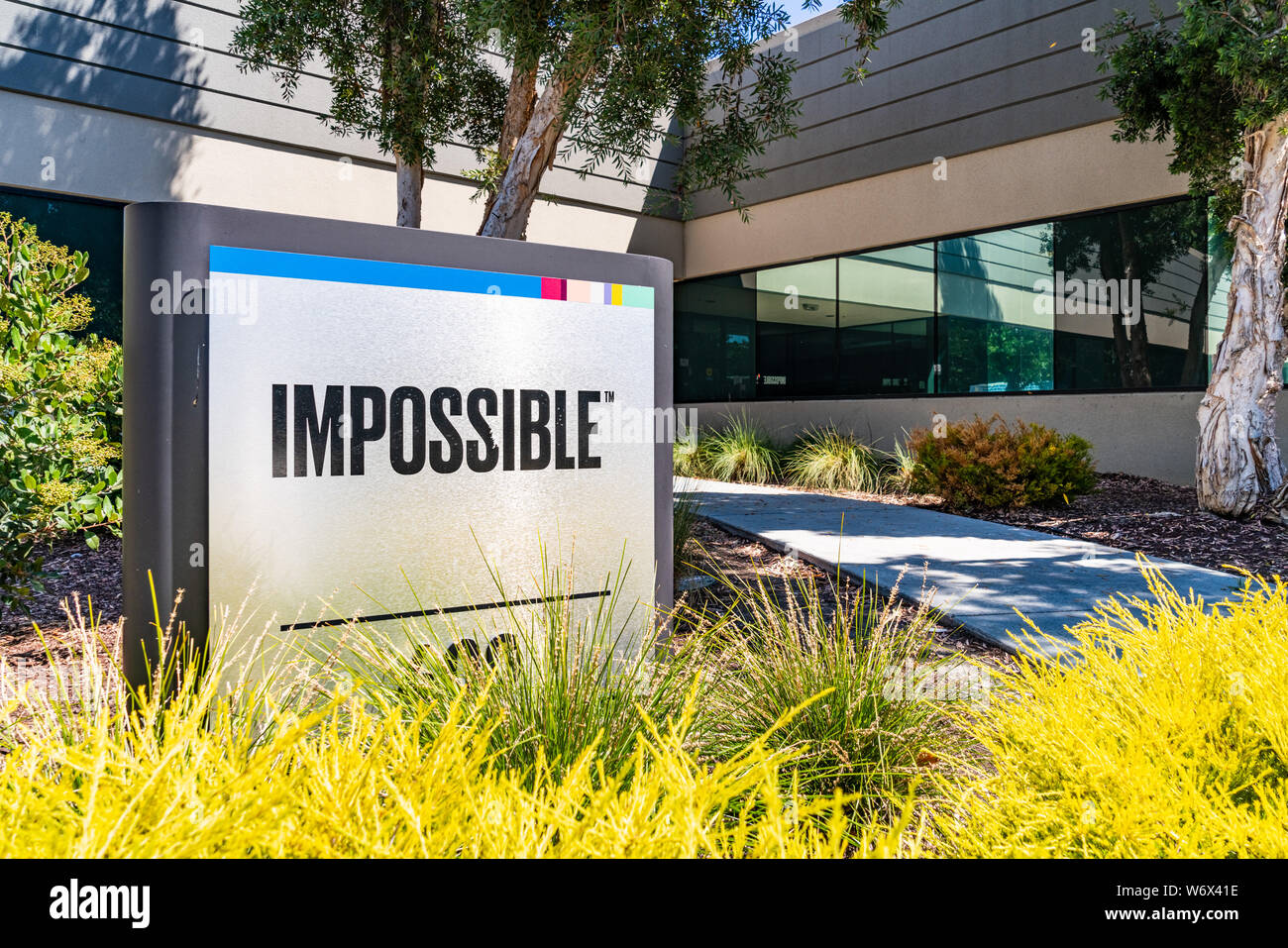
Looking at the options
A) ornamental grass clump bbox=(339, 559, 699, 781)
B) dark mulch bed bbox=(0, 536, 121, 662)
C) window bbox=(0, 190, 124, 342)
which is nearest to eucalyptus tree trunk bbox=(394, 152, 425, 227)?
window bbox=(0, 190, 124, 342)

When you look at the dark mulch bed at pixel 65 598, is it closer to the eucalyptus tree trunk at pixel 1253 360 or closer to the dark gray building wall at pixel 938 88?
the eucalyptus tree trunk at pixel 1253 360

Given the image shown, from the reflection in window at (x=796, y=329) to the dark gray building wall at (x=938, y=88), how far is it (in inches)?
55.0

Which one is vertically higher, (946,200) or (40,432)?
(946,200)

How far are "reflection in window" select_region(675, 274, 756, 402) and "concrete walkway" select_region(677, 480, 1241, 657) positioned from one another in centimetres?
649

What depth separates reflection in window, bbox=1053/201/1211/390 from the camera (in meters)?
10.0

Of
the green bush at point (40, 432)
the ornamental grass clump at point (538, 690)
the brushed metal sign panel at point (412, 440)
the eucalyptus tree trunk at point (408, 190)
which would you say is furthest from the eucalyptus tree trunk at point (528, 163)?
the ornamental grass clump at point (538, 690)

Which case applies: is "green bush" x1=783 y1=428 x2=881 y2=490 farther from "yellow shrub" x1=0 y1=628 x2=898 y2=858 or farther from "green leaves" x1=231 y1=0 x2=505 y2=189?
"yellow shrub" x1=0 y1=628 x2=898 y2=858

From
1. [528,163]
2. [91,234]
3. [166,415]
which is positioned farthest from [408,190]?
[166,415]

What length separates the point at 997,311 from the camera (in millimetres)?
11789

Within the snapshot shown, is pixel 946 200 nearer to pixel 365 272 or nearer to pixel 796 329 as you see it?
pixel 796 329

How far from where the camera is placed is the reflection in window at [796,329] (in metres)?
13.9

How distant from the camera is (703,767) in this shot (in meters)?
2.15

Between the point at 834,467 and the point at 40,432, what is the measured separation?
9.16 m
